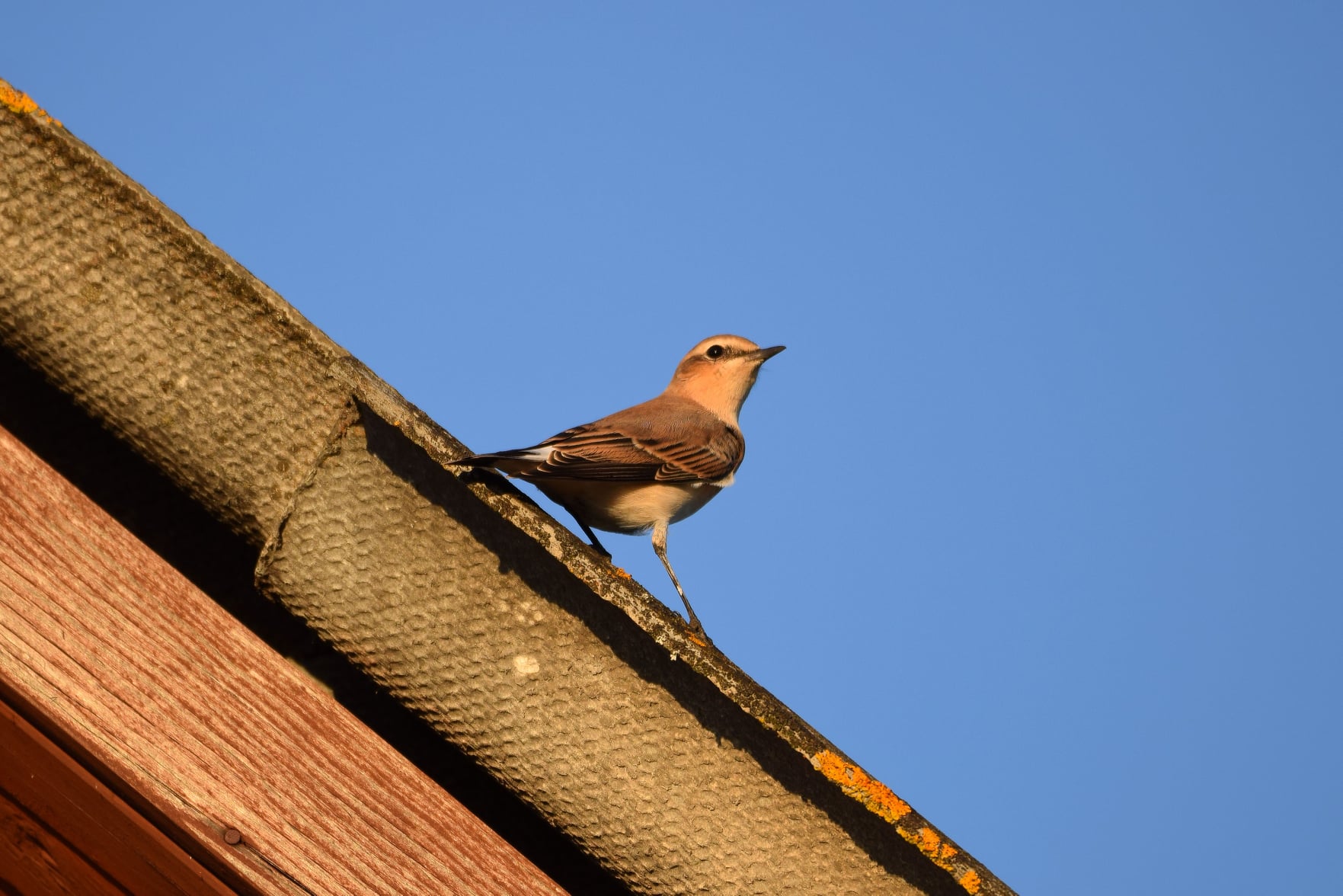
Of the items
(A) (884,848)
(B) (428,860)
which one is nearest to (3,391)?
(B) (428,860)

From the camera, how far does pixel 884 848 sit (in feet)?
10.7

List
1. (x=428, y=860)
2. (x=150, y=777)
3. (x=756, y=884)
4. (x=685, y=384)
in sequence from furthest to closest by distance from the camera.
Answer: (x=685, y=384) < (x=756, y=884) < (x=428, y=860) < (x=150, y=777)

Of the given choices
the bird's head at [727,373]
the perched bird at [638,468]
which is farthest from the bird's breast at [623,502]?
the bird's head at [727,373]

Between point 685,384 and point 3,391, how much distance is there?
23.5 ft

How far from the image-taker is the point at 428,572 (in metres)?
3.16

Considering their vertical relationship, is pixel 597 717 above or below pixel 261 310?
below

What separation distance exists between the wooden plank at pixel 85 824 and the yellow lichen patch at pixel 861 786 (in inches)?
61.8

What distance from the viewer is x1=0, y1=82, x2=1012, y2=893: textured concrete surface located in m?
3.06

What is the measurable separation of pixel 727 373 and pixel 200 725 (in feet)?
24.4

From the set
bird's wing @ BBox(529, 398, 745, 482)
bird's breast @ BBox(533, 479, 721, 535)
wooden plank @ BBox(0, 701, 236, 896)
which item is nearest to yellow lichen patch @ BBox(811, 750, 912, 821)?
wooden plank @ BBox(0, 701, 236, 896)

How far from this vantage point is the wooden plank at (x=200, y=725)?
280 centimetres

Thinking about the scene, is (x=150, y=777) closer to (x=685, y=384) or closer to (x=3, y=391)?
(x=3, y=391)

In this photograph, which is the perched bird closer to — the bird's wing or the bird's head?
the bird's wing

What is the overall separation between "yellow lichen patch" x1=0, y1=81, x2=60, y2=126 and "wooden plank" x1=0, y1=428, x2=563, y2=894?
822 millimetres
